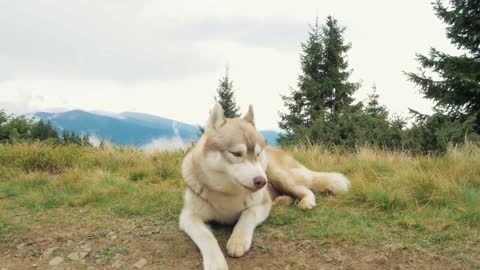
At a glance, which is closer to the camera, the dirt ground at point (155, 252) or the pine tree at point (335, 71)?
the dirt ground at point (155, 252)

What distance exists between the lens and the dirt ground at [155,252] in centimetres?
328

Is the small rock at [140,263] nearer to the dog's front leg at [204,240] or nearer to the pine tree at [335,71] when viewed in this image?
the dog's front leg at [204,240]

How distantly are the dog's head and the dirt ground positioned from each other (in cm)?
57

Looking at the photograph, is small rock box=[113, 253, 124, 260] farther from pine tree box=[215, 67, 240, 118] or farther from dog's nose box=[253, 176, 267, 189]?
pine tree box=[215, 67, 240, 118]

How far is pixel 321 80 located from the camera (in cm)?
2008

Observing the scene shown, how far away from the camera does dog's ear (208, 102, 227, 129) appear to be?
385 centimetres

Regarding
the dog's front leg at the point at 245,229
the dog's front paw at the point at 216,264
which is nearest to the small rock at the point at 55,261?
the dog's front paw at the point at 216,264

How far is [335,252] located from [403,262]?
0.50 meters

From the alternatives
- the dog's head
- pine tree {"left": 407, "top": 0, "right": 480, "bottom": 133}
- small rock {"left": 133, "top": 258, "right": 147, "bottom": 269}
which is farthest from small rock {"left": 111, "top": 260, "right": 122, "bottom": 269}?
pine tree {"left": 407, "top": 0, "right": 480, "bottom": 133}

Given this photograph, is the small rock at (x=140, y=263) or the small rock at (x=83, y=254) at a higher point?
the small rock at (x=140, y=263)

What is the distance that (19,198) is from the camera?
17.4 feet

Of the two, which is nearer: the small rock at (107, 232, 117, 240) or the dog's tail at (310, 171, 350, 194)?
the small rock at (107, 232, 117, 240)

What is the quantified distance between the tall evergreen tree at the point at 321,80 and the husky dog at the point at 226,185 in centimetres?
1522

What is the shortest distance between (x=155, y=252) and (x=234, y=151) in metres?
1.04
